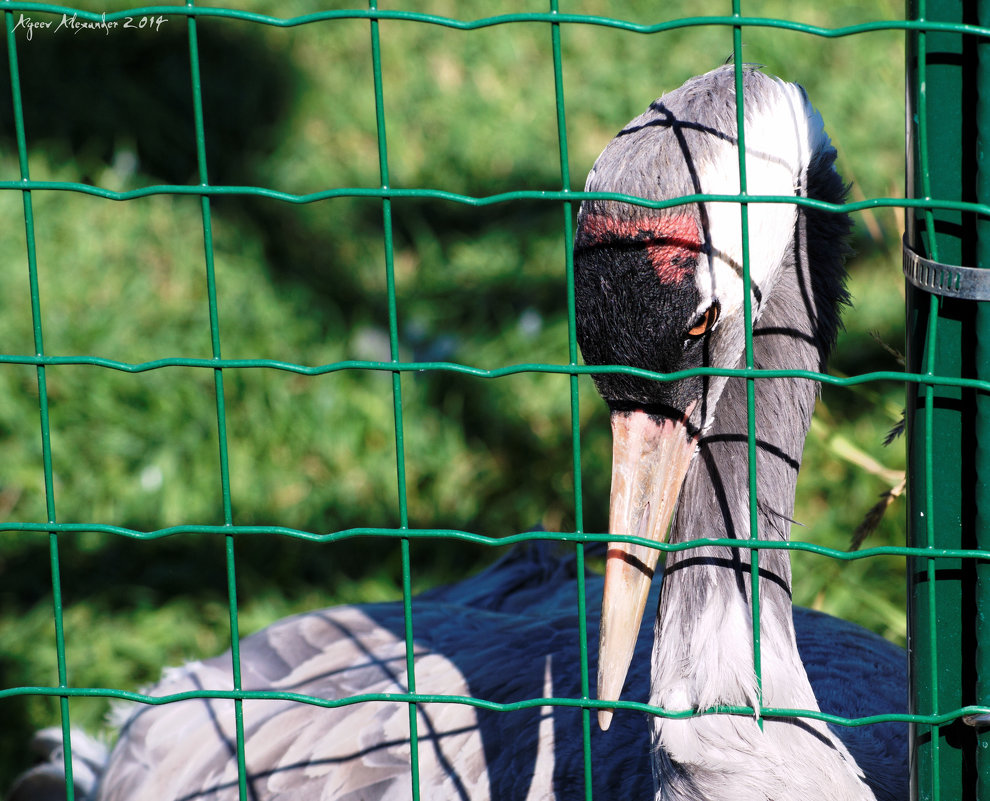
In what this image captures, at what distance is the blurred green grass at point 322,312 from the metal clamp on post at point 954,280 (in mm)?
1363

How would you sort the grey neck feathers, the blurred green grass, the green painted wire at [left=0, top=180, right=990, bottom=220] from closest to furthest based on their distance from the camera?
the green painted wire at [left=0, top=180, right=990, bottom=220] → the grey neck feathers → the blurred green grass

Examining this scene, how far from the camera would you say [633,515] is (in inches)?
69.2

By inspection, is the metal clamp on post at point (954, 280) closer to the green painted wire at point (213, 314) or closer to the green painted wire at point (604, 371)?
the green painted wire at point (604, 371)

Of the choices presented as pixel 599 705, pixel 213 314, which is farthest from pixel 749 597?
pixel 213 314

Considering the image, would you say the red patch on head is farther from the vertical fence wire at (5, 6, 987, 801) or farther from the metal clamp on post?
the metal clamp on post

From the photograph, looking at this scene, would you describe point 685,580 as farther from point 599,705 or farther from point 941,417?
point 941,417

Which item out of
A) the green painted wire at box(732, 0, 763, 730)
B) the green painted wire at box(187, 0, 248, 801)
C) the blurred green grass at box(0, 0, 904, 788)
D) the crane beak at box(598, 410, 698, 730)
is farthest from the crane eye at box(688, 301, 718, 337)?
the blurred green grass at box(0, 0, 904, 788)

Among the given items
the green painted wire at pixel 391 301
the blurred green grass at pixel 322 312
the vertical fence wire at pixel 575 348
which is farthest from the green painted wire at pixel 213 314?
the blurred green grass at pixel 322 312

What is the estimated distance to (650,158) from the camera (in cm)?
165

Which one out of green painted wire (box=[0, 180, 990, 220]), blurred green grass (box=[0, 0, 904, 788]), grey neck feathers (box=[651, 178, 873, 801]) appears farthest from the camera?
blurred green grass (box=[0, 0, 904, 788])

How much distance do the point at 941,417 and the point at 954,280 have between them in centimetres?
19

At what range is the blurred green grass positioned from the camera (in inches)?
132

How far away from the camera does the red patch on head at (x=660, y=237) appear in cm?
162

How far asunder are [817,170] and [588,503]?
74.2 inches
